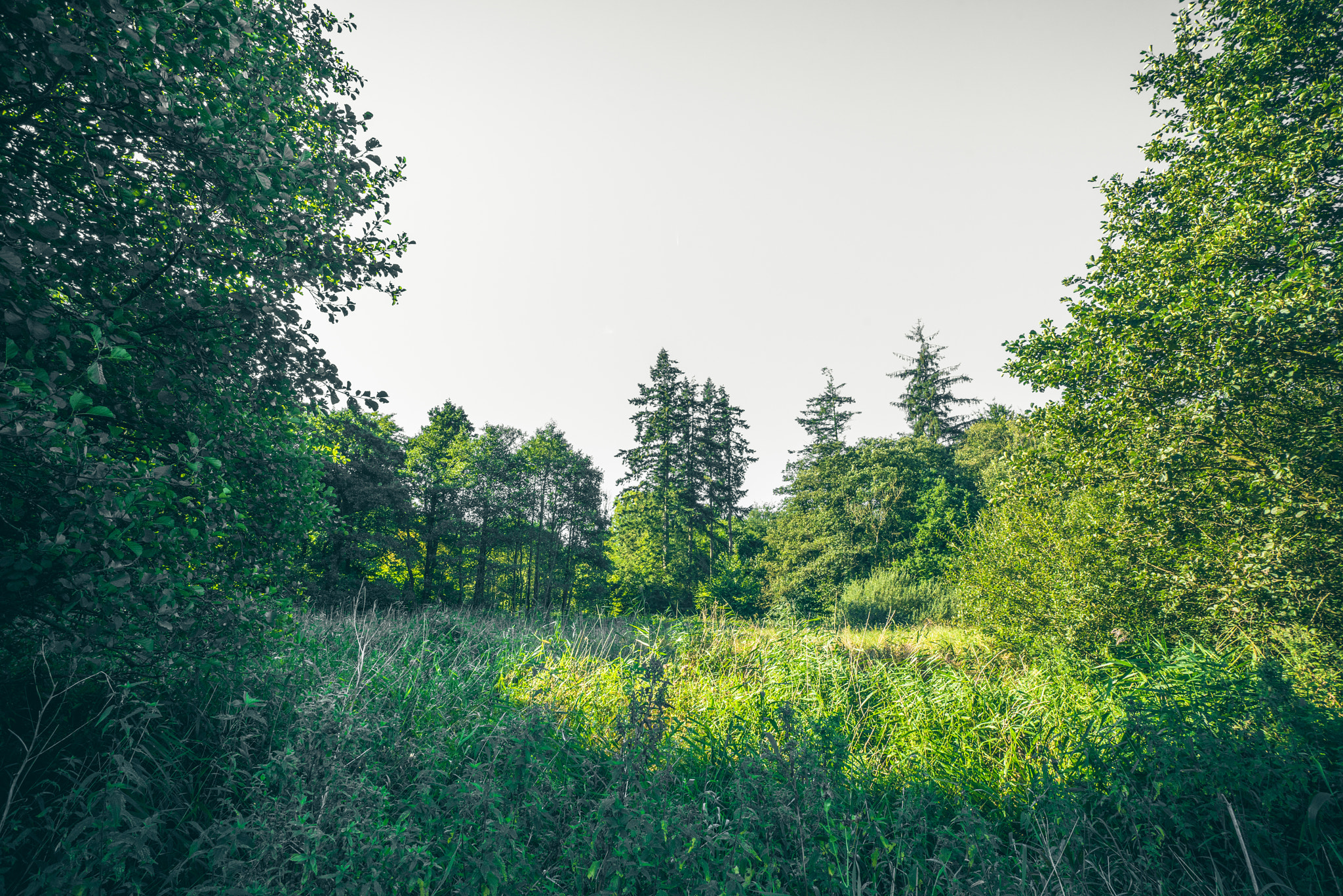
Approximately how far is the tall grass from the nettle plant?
16.0 meters

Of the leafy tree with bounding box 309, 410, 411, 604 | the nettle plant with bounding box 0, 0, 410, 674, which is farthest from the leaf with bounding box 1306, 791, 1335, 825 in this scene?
the leafy tree with bounding box 309, 410, 411, 604

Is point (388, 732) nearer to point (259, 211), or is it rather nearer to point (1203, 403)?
point (259, 211)

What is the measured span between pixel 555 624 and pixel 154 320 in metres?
5.53

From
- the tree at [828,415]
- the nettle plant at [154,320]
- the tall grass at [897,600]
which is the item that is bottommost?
the tall grass at [897,600]

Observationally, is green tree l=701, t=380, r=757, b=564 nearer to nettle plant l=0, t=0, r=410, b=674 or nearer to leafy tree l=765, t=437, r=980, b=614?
leafy tree l=765, t=437, r=980, b=614

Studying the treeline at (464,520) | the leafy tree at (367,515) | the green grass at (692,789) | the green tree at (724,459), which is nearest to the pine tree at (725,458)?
the green tree at (724,459)

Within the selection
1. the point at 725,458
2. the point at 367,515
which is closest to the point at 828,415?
the point at 725,458

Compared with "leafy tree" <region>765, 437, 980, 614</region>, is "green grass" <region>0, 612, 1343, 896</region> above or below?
below

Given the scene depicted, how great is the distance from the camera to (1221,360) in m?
5.70

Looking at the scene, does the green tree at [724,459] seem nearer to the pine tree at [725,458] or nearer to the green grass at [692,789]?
the pine tree at [725,458]

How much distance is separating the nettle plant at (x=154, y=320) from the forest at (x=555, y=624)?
3 cm

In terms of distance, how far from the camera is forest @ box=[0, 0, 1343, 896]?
7.28 feet

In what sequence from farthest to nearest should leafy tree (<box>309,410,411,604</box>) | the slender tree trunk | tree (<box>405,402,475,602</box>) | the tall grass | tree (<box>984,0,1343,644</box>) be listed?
the slender tree trunk < tree (<box>405,402,475,602</box>) < leafy tree (<box>309,410,411,604</box>) < the tall grass < tree (<box>984,0,1343,644</box>)

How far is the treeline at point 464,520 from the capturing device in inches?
708
